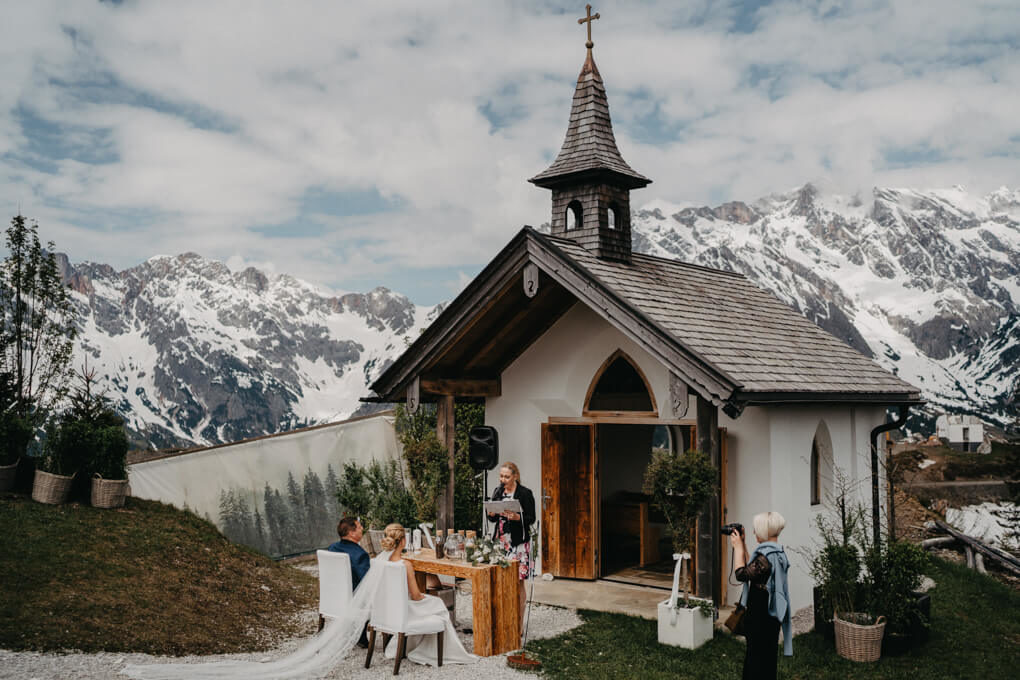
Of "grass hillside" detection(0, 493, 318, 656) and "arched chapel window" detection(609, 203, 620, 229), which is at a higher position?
"arched chapel window" detection(609, 203, 620, 229)

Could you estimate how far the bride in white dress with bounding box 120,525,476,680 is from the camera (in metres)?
7.46

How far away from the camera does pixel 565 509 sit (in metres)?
12.4

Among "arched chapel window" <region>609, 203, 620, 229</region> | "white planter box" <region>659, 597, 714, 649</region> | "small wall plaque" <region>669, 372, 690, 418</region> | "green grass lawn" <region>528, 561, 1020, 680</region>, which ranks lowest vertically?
"green grass lawn" <region>528, 561, 1020, 680</region>

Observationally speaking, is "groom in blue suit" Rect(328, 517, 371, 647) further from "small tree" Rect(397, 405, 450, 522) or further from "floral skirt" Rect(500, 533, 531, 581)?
"small tree" Rect(397, 405, 450, 522)

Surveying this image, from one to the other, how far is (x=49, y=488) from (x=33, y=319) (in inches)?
191

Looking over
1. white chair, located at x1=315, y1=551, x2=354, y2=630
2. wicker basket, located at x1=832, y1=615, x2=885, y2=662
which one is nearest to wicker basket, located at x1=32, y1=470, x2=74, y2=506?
white chair, located at x1=315, y1=551, x2=354, y2=630

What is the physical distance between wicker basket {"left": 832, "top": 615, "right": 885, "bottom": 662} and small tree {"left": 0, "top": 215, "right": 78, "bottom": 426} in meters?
12.7

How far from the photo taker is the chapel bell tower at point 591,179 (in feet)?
40.7

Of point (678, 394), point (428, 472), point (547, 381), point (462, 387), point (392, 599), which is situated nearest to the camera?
point (392, 599)

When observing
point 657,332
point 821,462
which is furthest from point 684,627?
point 821,462

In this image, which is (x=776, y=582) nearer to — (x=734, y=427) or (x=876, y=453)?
(x=734, y=427)

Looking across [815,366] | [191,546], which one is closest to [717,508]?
[815,366]

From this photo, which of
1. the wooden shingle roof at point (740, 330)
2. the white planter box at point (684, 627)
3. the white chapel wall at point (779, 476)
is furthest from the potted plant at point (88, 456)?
the white chapel wall at point (779, 476)

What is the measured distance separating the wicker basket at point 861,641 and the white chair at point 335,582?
5015 millimetres
